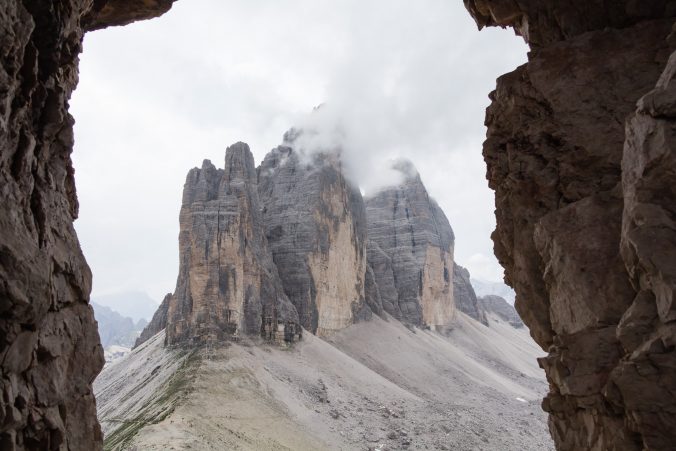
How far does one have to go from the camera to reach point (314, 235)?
235 feet

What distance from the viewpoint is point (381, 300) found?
94688 millimetres

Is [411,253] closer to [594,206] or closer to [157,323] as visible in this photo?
[157,323]

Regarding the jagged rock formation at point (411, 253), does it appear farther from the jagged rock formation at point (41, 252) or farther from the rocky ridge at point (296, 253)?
the jagged rock formation at point (41, 252)

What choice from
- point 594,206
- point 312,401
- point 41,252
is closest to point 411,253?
point 312,401

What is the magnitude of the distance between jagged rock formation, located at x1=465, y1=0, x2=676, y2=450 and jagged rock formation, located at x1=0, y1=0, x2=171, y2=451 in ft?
28.6

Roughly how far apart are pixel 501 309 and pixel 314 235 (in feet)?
329

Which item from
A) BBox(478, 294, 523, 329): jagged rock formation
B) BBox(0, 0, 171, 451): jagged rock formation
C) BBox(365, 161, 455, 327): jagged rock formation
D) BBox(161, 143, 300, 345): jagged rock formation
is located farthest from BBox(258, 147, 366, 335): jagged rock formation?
BBox(478, 294, 523, 329): jagged rock formation

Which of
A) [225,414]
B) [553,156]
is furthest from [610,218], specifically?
[225,414]

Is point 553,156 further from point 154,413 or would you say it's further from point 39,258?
point 154,413

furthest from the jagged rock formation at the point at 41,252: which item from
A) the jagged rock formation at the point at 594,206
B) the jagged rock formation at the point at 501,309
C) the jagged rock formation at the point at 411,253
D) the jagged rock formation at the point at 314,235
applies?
the jagged rock formation at the point at 501,309

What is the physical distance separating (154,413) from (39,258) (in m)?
29.9

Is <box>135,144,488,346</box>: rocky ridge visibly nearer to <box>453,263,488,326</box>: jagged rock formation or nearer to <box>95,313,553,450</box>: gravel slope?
<box>95,313,553,450</box>: gravel slope

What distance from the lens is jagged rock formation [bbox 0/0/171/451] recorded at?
793cm

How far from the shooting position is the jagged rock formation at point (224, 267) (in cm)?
5172
